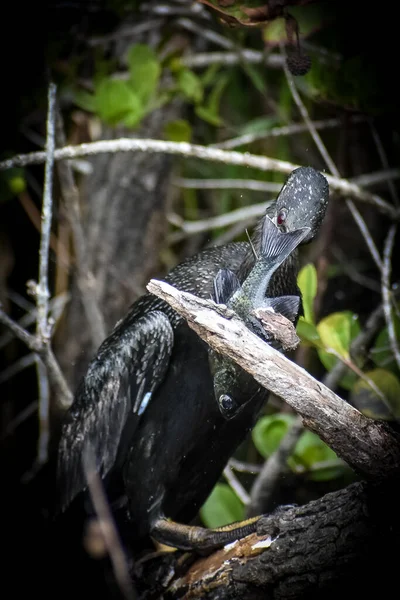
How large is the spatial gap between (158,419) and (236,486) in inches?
40.8

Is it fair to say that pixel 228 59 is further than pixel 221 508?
Yes

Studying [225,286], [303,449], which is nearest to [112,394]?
[225,286]

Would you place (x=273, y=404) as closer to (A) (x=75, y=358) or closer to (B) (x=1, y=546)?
(A) (x=75, y=358)

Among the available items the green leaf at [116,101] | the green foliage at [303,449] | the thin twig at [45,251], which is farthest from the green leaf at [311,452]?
the green leaf at [116,101]

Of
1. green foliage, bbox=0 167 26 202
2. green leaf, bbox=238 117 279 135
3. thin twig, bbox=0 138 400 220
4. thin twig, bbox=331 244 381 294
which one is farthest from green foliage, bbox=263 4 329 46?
thin twig, bbox=331 244 381 294

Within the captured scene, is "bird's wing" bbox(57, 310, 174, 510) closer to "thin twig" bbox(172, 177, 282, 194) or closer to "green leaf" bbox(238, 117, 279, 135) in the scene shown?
"thin twig" bbox(172, 177, 282, 194)

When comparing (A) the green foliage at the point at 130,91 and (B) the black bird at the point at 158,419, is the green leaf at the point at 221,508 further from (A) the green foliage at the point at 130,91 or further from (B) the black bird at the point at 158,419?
(A) the green foliage at the point at 130,91

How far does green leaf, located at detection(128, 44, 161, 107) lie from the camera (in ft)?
9.94

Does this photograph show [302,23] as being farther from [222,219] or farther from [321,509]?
[321,509]

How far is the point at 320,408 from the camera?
1542 millimetres

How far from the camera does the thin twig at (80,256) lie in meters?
2.92

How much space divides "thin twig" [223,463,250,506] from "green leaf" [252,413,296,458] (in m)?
0.17

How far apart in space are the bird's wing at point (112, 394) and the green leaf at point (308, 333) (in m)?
0.42

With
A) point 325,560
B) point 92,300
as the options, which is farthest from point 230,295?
point 92,300
